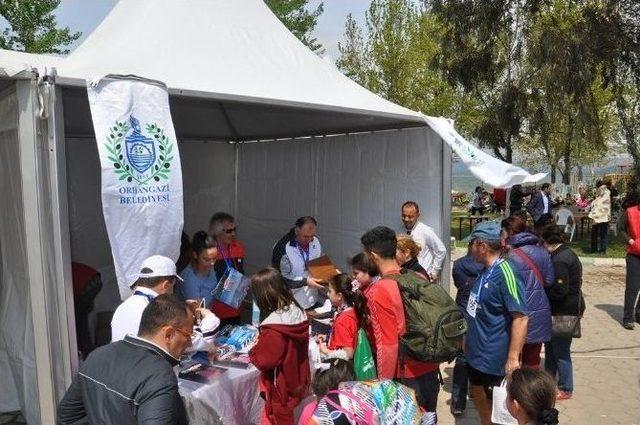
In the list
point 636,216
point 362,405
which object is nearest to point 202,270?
point 362,405

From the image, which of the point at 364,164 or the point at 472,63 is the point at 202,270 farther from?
the point at 472,63

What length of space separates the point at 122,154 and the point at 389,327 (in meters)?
1.94

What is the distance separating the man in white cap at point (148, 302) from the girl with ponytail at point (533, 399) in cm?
173

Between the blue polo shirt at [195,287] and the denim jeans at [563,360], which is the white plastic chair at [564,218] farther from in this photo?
the blue polo shirt at [195,287]

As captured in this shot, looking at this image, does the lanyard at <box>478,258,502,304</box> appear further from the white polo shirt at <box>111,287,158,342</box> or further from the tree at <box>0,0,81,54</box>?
the tree at <box>0,0,81,54</box>

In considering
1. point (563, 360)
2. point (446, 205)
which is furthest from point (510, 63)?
point (563, 360)

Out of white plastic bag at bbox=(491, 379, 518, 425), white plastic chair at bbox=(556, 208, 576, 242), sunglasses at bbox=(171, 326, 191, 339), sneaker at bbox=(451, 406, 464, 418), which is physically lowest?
sneaker at bbox=(451, 406, 464, 418)

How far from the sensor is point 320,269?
5320 mm

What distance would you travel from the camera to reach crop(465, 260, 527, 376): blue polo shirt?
3223 millimetres

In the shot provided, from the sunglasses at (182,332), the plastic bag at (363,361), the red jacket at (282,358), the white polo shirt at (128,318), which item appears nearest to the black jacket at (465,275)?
the plastic bag at (363,361)

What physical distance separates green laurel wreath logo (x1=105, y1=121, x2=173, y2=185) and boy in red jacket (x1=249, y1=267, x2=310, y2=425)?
1.04 meters

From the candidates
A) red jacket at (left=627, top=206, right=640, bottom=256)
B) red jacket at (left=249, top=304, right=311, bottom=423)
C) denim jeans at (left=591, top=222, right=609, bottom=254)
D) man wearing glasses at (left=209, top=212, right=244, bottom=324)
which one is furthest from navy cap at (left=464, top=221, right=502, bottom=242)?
denim jeans at (left=591, top=222, right=609, bottom=254)

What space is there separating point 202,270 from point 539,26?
16.3 meters

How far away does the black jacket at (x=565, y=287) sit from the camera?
4387 millimetres
